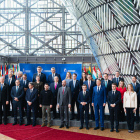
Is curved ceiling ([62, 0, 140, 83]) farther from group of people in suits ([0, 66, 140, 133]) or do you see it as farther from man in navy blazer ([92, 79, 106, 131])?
man in navy blazer ([92, 79, 106, 131])

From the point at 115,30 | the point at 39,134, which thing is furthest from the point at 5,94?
the point at 115,30

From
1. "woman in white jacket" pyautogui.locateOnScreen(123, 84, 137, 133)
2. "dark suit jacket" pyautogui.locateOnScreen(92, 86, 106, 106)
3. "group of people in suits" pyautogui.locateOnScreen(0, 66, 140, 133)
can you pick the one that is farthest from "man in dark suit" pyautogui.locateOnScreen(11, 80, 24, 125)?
"woman in white jacket" pyautogui.locateOnScreen(123, 84, 137, 133)

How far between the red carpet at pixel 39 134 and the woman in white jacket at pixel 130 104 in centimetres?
146

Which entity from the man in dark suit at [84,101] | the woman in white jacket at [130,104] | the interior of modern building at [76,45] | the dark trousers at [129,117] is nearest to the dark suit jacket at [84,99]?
the man in dark suit at [84,101]

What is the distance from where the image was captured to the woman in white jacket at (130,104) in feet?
28.7

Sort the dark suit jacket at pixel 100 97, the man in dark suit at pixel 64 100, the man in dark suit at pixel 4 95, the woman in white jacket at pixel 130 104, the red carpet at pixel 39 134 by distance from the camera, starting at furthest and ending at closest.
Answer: the man in dark suit at pixel 4 95 → the man in dark suit at pixel 64 100 → the dark suit jacket at pixel 100 97 → the woman in white jacket at pixel 130 104 → the red carpet at pixel 39 134

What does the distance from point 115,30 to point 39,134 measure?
21.2 ft

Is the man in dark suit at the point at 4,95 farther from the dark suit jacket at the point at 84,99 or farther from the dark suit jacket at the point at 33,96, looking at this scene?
the dark suit jacket at the point at 84,99

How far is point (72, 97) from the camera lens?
397 inches

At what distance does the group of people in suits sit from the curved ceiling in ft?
6.58

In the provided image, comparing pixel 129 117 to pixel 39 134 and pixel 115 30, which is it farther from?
pixel 115 30

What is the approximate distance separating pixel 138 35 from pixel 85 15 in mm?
4524

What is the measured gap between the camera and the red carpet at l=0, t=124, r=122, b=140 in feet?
26.2

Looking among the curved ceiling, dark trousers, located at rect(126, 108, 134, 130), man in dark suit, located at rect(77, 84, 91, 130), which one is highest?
the curved ceiling
